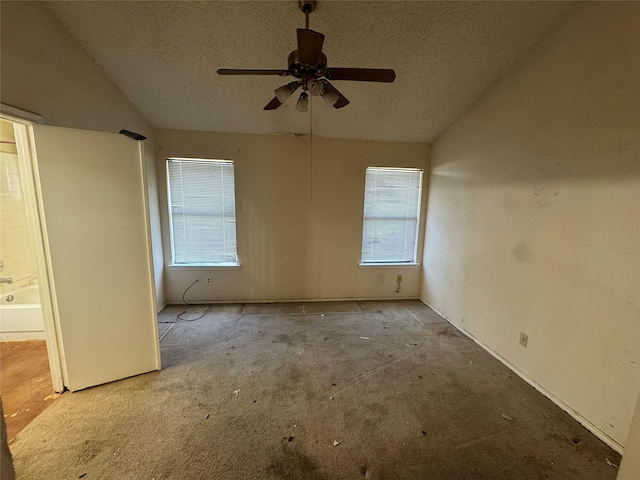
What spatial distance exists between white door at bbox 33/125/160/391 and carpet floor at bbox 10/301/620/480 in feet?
0.98

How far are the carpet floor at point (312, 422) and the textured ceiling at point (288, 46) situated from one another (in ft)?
8.62

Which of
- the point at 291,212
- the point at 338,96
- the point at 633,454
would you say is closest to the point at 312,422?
the point at 633,454

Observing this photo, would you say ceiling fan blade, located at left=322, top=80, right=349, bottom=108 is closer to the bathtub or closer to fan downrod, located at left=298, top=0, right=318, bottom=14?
fan downrod, located at left=298, top=0, right=318, bottom=14

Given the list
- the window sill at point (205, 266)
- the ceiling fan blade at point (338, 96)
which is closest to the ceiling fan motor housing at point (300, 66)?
the ceiling fan blade at point (338, 96)

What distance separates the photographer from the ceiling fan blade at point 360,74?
1.70 m

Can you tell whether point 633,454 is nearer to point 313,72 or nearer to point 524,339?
point 524,339

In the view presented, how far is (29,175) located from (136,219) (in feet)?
2.12

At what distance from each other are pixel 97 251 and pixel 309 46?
2.06 m

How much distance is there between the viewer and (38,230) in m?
1.81

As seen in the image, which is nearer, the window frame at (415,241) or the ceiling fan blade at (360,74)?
the ceiling fan blade at (360,74)

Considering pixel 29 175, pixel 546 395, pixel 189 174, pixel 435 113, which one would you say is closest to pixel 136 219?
pixel 29 175

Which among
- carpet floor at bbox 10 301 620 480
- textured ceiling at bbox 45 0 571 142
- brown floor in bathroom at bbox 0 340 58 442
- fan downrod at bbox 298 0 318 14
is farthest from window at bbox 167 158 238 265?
fan downrod at bbox 298 0 318 14

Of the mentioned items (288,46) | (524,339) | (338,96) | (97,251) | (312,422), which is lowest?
(312,422)

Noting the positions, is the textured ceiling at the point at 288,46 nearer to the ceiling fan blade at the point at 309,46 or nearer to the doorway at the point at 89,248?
the ceiling fan blade at the point at 309,46
